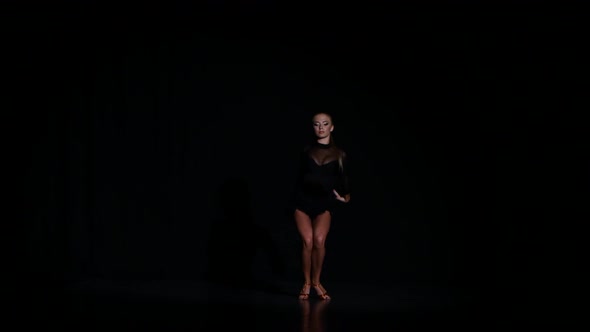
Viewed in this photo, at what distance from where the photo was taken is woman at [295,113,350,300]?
5578mm

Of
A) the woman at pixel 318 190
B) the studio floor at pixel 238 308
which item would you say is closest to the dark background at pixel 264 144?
the studio floor at pixel 238 308

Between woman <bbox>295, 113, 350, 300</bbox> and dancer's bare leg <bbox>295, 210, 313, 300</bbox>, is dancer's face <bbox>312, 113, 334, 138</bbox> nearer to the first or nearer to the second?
woman <bbox>295, 113, 350, 300</bbox>

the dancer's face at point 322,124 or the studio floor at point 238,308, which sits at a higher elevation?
the dancer's face at point 322,124

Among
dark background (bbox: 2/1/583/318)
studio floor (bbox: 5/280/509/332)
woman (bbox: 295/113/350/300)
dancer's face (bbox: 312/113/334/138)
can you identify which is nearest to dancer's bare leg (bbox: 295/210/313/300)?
woman (bbox: 295/113/350/300)

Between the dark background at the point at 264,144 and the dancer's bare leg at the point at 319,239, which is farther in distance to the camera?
the dark background at the point at 264,144

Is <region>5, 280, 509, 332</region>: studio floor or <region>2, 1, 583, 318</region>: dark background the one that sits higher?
<region>2, 1, 583, 318</region>: dark background

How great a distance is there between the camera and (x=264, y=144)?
647 centimetres

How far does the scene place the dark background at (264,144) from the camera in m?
6.27

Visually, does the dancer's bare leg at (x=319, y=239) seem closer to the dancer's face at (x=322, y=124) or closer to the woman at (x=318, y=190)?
the woman at (x=318, y=190)

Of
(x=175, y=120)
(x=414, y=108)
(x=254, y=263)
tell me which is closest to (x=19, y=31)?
(x=175, y=120)

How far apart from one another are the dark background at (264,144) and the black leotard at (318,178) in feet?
2.69

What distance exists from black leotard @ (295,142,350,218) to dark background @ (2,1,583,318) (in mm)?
820

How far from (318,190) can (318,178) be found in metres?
0.08

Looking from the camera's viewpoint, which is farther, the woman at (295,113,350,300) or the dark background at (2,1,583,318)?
the dark background at (2,1,583,318)
